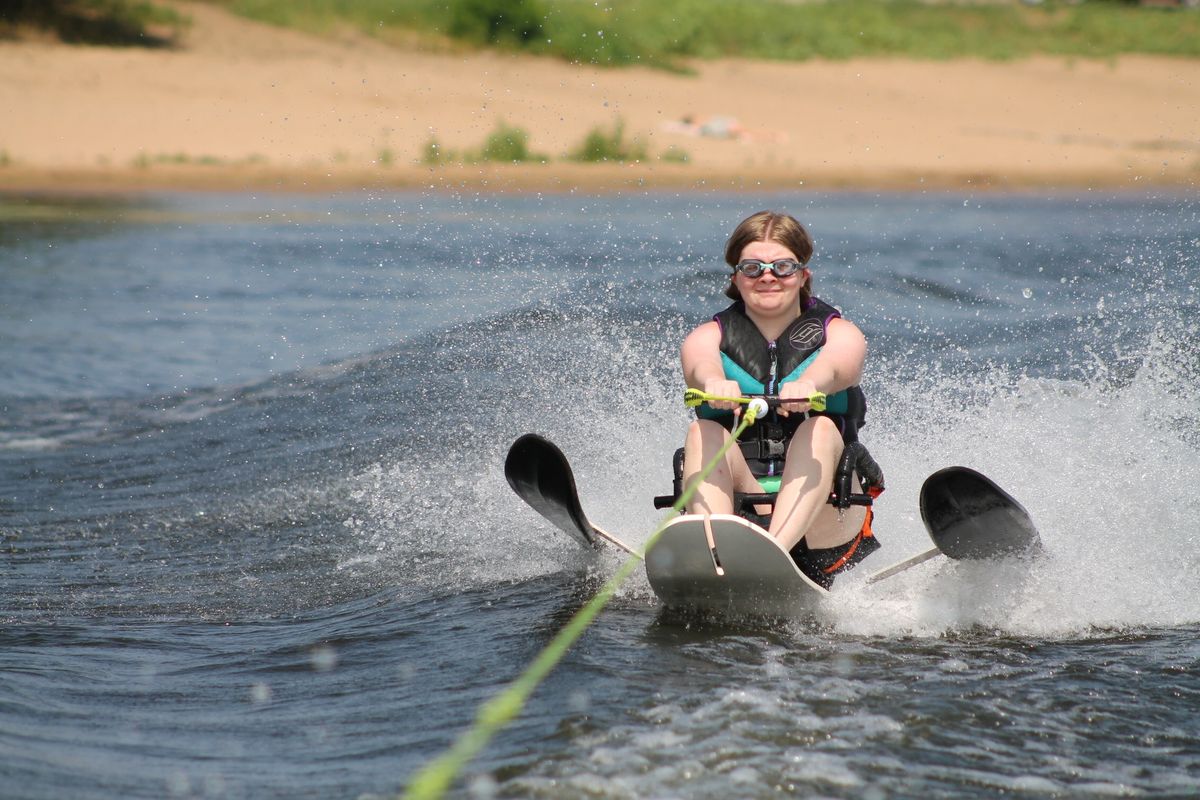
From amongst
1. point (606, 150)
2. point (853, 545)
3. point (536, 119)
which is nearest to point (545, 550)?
point (853, 545)

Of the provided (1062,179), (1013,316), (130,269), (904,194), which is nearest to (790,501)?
(1013,316)

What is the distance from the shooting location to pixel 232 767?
3588mm

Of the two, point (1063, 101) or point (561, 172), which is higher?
point (1063, 101)

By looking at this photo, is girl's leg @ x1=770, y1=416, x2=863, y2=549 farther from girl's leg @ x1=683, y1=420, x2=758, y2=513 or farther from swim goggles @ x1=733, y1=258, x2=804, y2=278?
swim goggles @ x1=733, y1=258, x2=804, y2=278

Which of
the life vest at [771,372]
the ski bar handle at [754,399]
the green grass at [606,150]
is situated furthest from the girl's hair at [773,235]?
the green grass at [606,150]

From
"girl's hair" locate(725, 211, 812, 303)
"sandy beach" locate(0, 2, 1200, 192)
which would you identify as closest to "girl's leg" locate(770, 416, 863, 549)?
"girl's hair" locate(725, 211, 812, 303)

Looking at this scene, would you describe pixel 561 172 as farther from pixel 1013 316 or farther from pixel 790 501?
pixel 790 501

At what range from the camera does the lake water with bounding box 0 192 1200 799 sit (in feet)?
12.0

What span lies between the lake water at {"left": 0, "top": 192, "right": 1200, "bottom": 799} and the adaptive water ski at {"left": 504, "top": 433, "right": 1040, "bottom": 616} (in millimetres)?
118

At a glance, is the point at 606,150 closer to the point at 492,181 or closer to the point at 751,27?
the point at 492,181

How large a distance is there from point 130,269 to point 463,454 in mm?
9185

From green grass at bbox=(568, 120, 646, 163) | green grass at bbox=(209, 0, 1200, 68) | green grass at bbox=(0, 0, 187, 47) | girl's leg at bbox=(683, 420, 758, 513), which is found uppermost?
→ green grass at bbox=(209, 0, 1200, 68)

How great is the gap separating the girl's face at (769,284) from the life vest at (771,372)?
87 mm

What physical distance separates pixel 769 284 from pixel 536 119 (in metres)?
20.4
